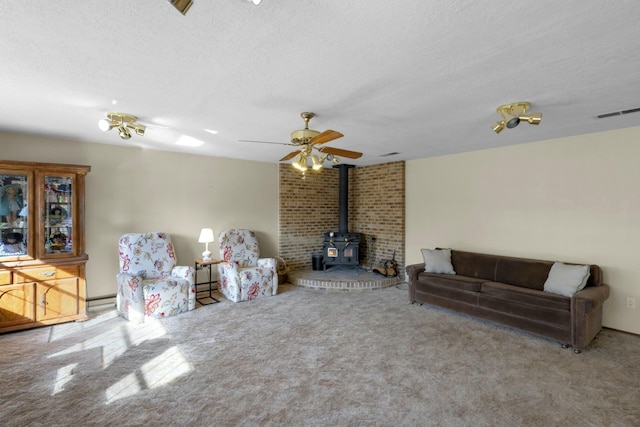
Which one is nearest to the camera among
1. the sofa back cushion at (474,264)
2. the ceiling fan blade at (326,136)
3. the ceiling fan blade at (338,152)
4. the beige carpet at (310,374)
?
the beige carpet at (310,374)

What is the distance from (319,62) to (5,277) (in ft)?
13.3

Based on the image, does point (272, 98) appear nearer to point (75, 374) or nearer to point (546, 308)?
point (75, 374)

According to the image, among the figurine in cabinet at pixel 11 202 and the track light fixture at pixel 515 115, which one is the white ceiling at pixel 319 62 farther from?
the figurine in cabinet at pixel 11 202

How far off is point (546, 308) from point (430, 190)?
2.65 metres

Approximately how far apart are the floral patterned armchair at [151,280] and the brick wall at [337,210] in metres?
2.20

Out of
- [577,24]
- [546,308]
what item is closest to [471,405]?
[546,308]

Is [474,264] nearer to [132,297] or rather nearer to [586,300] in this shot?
[586,300]

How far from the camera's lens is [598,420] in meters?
2.11

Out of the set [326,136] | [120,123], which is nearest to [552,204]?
[326,136]

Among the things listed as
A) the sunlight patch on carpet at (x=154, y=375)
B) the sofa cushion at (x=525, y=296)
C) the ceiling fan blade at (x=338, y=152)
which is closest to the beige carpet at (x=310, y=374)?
the sunlight patch on carpet at (x=154, y=375)

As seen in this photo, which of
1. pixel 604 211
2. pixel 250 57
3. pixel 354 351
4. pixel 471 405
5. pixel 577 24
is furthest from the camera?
pixel 604 211

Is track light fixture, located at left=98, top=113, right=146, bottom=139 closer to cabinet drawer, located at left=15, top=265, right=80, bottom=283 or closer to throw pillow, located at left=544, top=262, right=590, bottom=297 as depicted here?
cabinet drawer, located at left=15, top=265, right=80, bottom=283

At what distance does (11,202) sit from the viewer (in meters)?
3.54

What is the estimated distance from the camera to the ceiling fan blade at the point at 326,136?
2.57m
